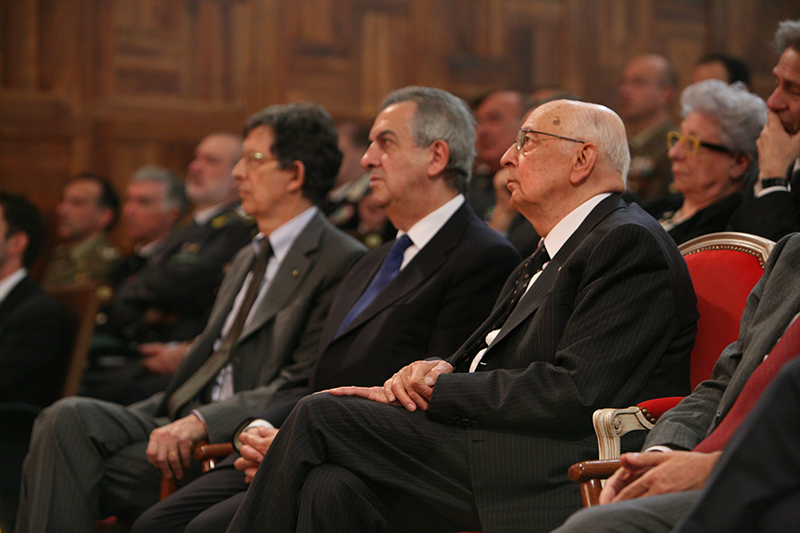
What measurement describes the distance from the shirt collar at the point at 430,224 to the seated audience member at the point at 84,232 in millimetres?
2689

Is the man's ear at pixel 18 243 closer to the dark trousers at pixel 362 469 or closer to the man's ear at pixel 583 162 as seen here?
the dark trousers at pixel 362 469

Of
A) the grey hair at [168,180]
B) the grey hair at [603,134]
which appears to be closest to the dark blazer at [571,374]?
the grey hair at [603,134]

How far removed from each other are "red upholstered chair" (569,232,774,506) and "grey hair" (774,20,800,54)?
0.57 m

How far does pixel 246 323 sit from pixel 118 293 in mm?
1691

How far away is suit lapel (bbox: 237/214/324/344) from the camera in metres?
2.69

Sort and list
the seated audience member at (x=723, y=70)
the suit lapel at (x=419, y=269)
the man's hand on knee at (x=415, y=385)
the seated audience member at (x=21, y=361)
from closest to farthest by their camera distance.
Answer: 1. the man's hand on knee at (x=415, y=385)
2. the suit lapel at (x=419, y=269)
3. the seated audience member at (x=21, y=361)
4. the seated audience member at (x=723, y=70)

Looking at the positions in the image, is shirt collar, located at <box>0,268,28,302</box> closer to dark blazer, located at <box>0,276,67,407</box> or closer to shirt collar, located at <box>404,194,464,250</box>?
dark blazer, located at <box>0,276,67,407</box>

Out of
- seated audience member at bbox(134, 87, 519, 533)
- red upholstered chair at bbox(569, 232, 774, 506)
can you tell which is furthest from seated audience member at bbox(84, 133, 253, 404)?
red upholstered chair at bbox(569, 232, 774, 506)

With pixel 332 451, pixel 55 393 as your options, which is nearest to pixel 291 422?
pixel 332 451

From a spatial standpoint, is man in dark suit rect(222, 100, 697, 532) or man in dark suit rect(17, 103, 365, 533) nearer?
man in dark suit rect(222, 100, 697, 532)

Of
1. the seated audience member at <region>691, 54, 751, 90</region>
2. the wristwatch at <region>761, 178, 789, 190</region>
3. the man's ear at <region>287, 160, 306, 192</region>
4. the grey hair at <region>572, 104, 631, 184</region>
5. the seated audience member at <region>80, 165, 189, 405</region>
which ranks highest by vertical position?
the seated audience member at <region>691, 54, 751, 90</region>

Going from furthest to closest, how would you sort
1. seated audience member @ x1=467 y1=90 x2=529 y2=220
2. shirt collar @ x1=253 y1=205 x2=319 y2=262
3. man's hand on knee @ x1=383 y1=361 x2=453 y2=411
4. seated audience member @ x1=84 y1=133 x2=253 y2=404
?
seated audience member @ x1=467 y1=90 x2=529 y2=220 < seated audience member @ x1=84 y1=133 x2=253 y2=404 < shirt collar @ x1=253 y1=205 x2=319 y2=262 < man's hand on knee @ x1=383 y1=361 x2=453 y2=411

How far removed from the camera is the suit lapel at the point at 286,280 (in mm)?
2691

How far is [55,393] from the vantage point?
10.3 feet
